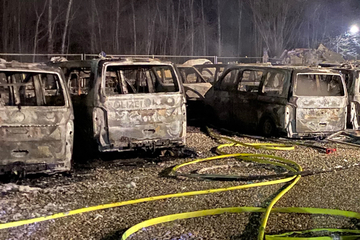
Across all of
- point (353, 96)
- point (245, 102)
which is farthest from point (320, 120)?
point (245, 102)

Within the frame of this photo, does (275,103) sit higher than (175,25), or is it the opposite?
(175,25)

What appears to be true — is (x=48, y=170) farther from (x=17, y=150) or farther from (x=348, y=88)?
(x=348, y=88)

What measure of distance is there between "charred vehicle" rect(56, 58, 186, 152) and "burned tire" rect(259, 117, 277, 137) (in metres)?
2.63

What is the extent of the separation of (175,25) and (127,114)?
30.2m

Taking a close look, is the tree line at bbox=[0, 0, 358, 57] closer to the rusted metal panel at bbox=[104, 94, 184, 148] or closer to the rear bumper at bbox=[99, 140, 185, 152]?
the rusted metal panel at bbox=[104, 94, 184, 148]

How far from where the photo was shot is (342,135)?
9.29 m

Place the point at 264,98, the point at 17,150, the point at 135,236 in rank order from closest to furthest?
the point at 135,236 → the point at 17,150 → the point at 264,98

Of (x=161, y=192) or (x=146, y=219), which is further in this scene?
(x=161, y=192)

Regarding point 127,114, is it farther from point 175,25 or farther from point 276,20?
point 276,20

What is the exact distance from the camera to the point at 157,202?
520 cm

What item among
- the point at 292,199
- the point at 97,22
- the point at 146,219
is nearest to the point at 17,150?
the point at 146,219

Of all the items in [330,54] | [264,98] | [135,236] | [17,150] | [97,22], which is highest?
[97,22]

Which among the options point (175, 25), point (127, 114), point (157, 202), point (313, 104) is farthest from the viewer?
point (175, 25)

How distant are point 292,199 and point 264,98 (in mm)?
4137
